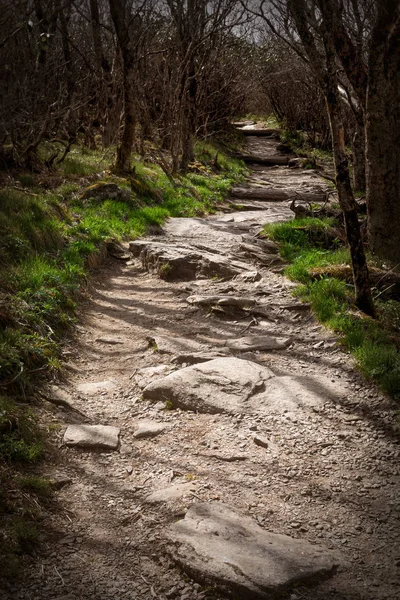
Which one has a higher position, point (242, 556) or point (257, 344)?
point (257, 344)

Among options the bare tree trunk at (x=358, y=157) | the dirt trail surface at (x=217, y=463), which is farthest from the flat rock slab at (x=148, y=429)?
the bare tree trunk at (x=358, y=157)

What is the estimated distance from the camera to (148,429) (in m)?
3.96

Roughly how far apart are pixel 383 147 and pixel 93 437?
5.10m

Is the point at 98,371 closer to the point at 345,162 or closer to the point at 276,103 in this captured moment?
the point at 345,162

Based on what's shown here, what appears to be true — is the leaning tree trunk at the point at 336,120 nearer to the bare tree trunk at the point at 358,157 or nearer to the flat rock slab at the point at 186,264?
the flat rock slab at the point at 186,264

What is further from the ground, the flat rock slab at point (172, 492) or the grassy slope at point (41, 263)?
the grassy slope at point (41, 263)

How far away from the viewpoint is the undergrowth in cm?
450

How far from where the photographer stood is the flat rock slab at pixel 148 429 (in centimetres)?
392

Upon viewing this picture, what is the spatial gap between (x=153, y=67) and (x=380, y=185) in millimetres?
10320

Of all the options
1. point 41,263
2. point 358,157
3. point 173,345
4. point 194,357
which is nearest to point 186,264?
point 41,263

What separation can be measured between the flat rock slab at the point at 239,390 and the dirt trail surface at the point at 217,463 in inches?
0.5

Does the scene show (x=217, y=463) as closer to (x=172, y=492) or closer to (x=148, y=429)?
(x=172, y=492)

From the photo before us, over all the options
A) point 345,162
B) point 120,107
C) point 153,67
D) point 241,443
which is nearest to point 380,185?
point 345,162

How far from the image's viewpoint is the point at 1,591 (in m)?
2.42
